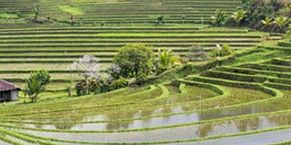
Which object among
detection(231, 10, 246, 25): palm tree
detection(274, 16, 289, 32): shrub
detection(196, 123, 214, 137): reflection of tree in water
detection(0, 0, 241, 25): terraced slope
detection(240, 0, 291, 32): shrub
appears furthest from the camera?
detection(0, 0, 241, 25): terraced slope

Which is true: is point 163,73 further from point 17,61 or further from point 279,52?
point 17,61

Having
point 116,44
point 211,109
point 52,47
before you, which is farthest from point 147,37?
point 211,109

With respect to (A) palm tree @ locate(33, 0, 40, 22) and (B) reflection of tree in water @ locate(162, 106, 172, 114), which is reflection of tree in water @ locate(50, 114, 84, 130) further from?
(A) palm tree @ locate(33, 0, 40, 22)

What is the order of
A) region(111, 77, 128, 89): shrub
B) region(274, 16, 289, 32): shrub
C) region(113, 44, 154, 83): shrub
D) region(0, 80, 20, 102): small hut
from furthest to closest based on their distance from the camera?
region(274, 16, 289, 32): shrub
region(113, 44, 154, 83): shrub
region(111, 77, 128, 89): shrub
region(0, 80, 20, 102): small hut

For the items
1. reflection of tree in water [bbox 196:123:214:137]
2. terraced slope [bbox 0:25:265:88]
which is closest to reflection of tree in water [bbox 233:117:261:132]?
reflection of tree in water [bbox 196:123:214:137]

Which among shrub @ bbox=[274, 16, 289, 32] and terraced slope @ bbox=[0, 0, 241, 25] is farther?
terraced slope @ bbox=[0, 0, 241, 25]

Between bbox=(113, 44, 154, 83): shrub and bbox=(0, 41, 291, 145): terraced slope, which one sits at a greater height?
bbox=(113, 44, 154, 83): shrub

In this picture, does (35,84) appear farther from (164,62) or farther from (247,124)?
(247,124)

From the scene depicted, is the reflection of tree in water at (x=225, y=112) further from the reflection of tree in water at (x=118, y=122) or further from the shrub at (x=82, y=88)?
the shrub at (x=82, y=88)
